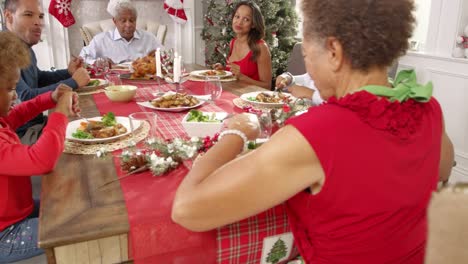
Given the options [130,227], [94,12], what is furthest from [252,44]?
[94,12]

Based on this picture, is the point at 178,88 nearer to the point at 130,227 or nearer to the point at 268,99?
the point at 268,99

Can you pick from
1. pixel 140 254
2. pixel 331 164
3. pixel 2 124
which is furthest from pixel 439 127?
pixel 2 124

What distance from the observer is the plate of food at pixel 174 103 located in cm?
177

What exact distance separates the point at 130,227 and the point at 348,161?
49 cm

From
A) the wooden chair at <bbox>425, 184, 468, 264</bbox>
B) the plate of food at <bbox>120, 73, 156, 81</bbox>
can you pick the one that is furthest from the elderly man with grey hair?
the wooden chair at <bbox>425, 184, 468, 264</bbox>

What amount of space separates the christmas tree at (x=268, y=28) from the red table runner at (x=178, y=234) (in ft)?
13.1

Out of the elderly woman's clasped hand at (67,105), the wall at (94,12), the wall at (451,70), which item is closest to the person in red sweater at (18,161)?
the elderly woman's clasped hand at (67,105)

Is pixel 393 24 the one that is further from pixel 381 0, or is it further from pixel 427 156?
A: pixel 427 156

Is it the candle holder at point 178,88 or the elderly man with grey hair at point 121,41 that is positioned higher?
the elderly man with grey hair at point 121,41

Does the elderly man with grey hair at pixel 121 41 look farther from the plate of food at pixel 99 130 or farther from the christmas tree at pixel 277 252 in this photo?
the christmas tree at pixel 277 252

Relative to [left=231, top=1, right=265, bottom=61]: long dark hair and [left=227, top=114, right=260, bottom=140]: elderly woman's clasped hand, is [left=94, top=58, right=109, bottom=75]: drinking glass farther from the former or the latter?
[left=227, top=114, right=260, bottom=140]: elderly woman's clasped hand

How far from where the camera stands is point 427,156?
0.79 m

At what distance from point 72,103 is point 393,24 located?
1.08 meters

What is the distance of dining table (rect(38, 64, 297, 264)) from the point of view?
823 mm
